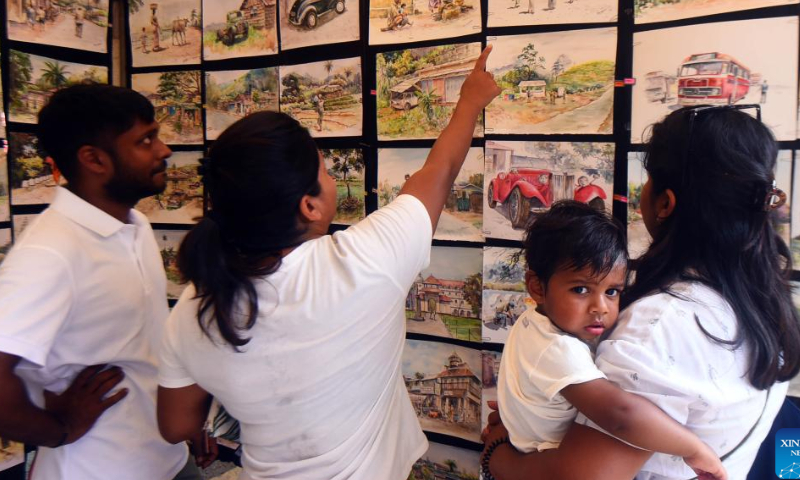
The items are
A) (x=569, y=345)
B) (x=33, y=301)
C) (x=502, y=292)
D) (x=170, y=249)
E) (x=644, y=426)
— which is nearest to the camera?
(x=644, y=426)

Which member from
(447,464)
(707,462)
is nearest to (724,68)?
(707,462)

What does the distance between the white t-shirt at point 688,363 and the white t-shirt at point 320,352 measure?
1.30 feet

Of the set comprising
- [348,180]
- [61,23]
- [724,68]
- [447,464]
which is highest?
[61,23]

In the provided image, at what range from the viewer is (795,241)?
1404 millimetres

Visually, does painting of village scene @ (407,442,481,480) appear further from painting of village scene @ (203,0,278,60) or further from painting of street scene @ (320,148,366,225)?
painting of village scene @ (203,0,278,60)

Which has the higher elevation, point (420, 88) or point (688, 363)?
point (420, 88)

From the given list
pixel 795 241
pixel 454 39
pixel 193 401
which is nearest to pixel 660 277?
pixel 795 241

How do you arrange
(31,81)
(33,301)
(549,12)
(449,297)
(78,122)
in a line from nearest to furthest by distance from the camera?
(33,301)
(78,122)
(549,12)
(449,297)
(31,81)

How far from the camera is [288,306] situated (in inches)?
35.7

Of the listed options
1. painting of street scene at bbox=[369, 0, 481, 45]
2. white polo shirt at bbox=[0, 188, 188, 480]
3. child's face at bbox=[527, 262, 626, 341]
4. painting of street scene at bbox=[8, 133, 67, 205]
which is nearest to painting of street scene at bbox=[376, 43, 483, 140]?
painting of street scene at bbox=[369, 0, 481, 45]

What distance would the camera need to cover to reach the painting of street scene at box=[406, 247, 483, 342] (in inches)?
74.1

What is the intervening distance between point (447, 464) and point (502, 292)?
739mm

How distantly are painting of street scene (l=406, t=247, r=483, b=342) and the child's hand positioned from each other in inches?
40.2

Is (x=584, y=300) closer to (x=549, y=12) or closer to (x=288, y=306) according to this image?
(x=288, y=306)
